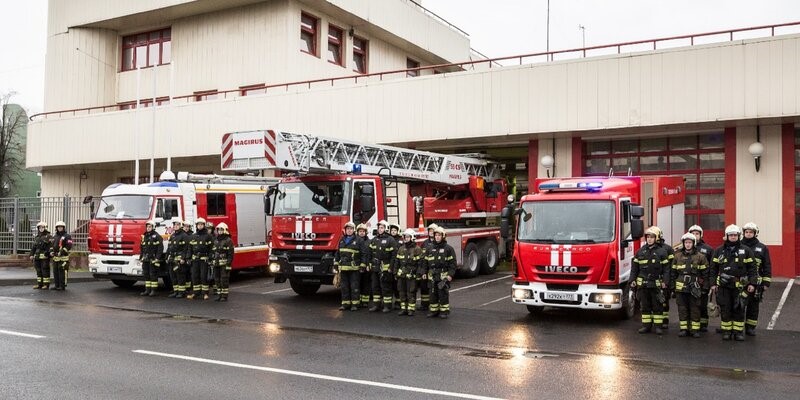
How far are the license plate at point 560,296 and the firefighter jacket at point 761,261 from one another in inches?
108

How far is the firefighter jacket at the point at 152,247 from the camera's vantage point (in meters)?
16.3

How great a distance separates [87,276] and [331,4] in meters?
14.1

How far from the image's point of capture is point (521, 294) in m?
12.4

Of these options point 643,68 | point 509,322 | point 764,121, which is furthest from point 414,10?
point 509,322

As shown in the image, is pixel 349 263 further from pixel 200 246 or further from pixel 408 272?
pixel 200 246

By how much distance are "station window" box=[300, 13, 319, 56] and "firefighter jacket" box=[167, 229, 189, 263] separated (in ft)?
48.2

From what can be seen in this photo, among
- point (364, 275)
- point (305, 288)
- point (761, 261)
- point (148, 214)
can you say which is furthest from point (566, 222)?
point (148, 214)

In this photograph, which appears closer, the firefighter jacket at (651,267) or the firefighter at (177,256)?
the firefighter jacket at (651,267)

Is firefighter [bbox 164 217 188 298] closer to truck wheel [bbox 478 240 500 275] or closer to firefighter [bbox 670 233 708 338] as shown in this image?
truck wheel [bbox 478 240 500 275]

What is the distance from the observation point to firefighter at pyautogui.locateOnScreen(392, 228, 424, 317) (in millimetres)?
13320

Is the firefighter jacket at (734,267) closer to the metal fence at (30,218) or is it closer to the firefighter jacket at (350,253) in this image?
the firefighter jacket at (350,253)

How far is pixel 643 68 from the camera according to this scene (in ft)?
63.8

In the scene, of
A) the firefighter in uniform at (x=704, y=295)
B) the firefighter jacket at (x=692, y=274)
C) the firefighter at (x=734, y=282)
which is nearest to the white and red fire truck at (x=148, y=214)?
the firefighter jacket at (x=692, y=274)

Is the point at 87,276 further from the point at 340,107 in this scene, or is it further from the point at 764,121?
the point at 764,121
